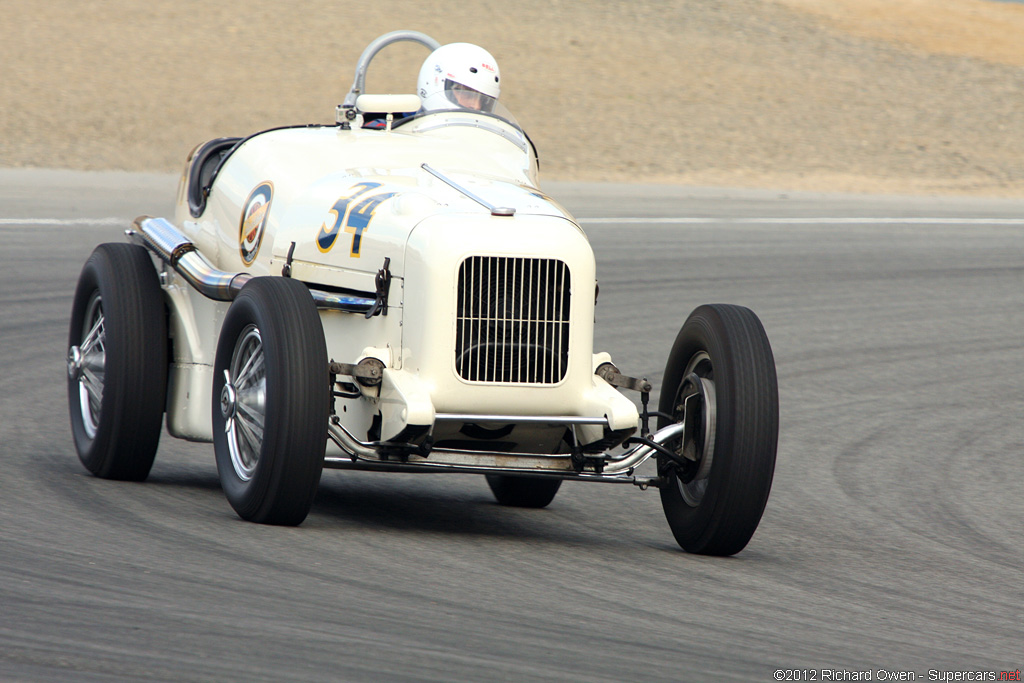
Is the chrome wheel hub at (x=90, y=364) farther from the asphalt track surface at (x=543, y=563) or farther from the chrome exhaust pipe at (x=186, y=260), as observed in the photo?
the chrome exhaust pipe at (x=186, y=260)

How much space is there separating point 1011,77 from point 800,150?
12533 millimetres

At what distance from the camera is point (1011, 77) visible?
1631 inches

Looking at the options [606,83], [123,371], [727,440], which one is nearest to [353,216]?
[123,371]

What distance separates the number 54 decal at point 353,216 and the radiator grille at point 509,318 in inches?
24.1

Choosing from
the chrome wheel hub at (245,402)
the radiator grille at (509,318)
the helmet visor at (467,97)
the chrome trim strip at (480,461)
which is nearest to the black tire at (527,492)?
the chrome trim strip at (480,461)

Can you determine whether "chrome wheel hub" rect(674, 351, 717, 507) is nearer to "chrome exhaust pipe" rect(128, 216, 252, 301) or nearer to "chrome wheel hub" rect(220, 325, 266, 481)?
"chrome wheel hub" rect(220, 325, 266, 481)

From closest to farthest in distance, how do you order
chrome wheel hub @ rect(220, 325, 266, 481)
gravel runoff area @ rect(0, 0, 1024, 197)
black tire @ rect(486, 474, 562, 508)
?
1. chrome wheel hub @ rect(220, 325, 266, 481)
2. black tire @ rect(486, 474, 562, 508)
3. gravel runoff area @ rect(0, 0, 1024, 197)

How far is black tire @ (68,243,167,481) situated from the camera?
682 cm

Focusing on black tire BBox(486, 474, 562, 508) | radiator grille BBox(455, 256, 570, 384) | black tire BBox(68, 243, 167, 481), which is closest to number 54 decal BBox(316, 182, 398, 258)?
radiator grille BBox(455, 256, 570, 384)

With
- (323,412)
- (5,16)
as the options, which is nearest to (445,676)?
(323,412)

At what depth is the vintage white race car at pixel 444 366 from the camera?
18.8 feet

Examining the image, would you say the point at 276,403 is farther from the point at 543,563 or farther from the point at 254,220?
the point at 254,220

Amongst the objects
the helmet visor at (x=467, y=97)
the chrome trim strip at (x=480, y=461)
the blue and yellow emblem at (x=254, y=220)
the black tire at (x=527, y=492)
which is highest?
the helmet visor at (x=467, y=97)

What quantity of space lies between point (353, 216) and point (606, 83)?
32.1m
